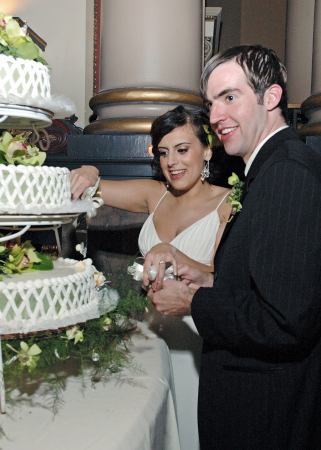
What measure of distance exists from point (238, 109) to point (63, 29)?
16.7 ft

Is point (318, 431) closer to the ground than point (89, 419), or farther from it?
A: closer to the ground

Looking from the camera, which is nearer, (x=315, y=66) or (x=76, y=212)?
(x=76, y=212)

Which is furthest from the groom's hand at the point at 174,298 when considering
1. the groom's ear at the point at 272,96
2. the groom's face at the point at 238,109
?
the groom's ear at the point at 272,96

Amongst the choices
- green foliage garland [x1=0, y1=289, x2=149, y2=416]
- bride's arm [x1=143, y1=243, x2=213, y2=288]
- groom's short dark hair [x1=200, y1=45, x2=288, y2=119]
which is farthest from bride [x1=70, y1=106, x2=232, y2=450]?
groom's short dark hair [x1=200, y1=45, x2=288, y2=119]

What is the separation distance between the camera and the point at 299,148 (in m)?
1.28

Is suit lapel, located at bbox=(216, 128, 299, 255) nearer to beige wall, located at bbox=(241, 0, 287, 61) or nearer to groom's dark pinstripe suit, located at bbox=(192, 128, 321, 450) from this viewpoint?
groom's dark pinstripe suit, located at bbox=(192, 128, 321, 450)

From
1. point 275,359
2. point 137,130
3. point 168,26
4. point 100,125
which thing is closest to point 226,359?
point 275,359

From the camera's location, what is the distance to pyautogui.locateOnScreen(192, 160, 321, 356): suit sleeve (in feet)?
3.62

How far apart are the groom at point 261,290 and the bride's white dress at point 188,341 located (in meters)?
0.67

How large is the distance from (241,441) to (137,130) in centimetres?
206

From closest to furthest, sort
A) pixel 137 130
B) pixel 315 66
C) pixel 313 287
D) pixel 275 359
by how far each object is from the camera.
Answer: pixel 313 287
pixel 275 359
pixel 137 130
pixel 315 66

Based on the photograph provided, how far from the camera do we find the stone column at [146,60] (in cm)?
286

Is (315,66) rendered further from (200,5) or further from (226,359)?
(226,359)

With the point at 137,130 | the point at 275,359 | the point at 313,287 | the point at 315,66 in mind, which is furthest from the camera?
the point at 315,66
